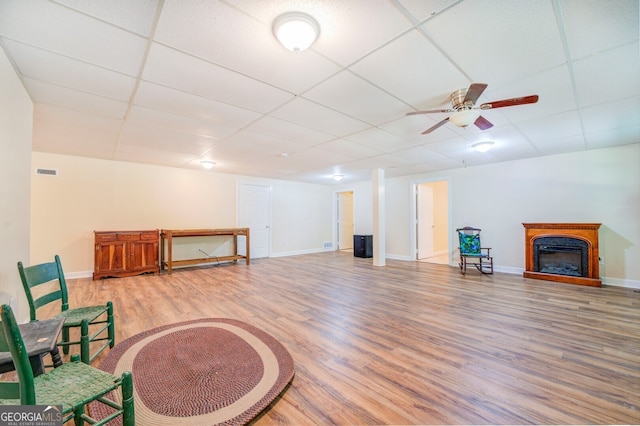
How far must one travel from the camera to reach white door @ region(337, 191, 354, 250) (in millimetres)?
9477

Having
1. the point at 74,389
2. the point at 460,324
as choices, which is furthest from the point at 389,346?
the point at 74,389

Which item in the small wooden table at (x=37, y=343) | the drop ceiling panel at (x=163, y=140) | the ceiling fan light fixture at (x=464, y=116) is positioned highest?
the drop ceiling panel at (x=163, y=140)

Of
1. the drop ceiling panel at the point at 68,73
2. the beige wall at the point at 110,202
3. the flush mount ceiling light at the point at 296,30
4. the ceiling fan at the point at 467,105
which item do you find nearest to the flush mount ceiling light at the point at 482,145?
the ceiling fan at the point at 467,105

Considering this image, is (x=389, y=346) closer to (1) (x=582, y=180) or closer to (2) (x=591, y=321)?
(2) (x=591, y=321)

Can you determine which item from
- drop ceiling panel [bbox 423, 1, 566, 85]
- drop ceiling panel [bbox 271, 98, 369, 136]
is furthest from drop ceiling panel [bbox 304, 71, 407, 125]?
drop ceiling panel [bbox 423, 1, 566, 85]

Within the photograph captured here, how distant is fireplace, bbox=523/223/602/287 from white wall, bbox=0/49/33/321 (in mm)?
7221

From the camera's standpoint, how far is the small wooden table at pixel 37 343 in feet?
3.62

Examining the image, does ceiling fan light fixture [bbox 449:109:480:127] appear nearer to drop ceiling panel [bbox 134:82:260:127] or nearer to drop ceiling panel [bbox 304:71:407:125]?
drop ceiling panel [bbox 304:71:407:125]

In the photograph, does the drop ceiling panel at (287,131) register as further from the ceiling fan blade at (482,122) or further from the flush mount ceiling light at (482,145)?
the flush mount ceiling light at (482,145)

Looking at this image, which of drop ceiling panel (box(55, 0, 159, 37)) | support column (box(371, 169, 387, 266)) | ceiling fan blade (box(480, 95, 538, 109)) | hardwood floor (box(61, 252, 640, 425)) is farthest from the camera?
support column (box(371, 169, 387, 266))

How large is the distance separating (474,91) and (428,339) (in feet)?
7.54

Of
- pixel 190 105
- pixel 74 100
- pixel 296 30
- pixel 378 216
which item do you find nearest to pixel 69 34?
pixel 190 105

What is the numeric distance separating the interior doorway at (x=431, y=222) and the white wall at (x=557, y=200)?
691 millimetres

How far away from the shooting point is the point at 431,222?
307 inches
